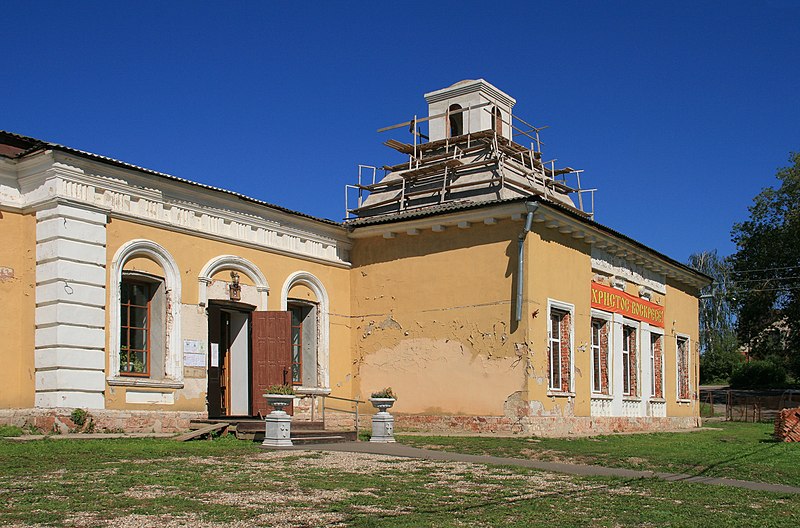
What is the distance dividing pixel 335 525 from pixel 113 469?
426 cm

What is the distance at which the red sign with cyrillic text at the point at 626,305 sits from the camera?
2265 centimetres

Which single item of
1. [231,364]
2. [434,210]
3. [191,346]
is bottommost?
[231,364]

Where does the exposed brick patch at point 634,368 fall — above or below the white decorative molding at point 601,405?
above

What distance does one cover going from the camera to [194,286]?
721 inches

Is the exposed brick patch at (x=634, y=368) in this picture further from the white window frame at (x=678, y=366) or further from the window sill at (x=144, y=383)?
the window sill at (x=144, y=383)

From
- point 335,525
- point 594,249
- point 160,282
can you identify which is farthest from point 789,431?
point 335,525

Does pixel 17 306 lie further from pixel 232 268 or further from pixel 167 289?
pixel 232 268

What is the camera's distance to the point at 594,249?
22578 millimetres

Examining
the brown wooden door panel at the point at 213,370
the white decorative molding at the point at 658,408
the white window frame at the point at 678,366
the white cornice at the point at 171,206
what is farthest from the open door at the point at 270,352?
the white window frame at the point at 678,366

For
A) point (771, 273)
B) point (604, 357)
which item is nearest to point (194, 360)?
point (604, 357)

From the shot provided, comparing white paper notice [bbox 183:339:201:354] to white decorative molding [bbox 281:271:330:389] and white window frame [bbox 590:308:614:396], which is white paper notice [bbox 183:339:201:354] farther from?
white window frame [bbox 590:308:614:396]

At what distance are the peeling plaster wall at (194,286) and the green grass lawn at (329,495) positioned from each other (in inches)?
169

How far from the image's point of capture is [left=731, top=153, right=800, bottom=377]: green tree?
150ft

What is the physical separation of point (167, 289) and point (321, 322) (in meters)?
4.94
